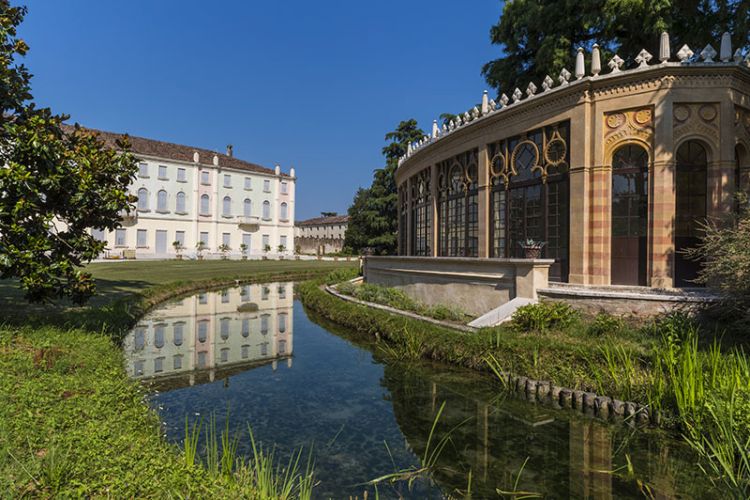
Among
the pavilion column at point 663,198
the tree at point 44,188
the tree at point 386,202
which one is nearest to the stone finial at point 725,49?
the pavilion column at point 663,198

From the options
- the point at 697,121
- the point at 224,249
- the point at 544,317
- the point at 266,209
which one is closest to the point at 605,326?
the point at 544,317

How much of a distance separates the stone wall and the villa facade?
7.58 ft

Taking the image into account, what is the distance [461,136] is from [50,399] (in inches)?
621

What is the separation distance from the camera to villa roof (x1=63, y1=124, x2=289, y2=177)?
51.8 metres

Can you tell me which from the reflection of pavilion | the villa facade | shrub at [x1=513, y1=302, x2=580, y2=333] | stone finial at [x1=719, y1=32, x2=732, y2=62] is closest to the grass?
the reflection of pavilion

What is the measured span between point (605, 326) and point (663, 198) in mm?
4871

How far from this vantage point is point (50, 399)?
20.4 ft

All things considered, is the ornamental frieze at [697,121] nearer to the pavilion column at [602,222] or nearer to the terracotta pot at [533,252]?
the pavilion column at [602,222]

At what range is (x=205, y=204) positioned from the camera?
2227 inches

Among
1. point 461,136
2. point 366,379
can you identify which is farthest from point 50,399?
point 461,136

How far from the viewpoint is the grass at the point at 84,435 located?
13.5 feet

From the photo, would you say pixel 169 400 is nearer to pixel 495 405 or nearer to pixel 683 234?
pixel 495 405

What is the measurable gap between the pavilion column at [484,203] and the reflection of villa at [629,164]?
3.44 ft

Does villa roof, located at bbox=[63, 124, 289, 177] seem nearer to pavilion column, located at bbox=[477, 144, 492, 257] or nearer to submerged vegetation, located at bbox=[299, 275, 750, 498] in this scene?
pavilion column, located at bbox=[477, 144, 492, 257]
